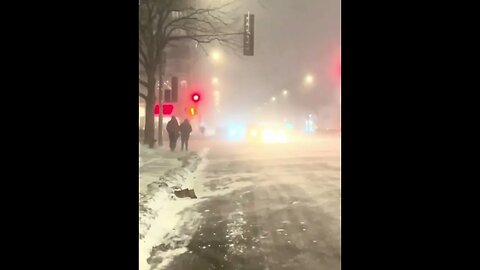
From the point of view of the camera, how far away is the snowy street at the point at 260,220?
4.17m

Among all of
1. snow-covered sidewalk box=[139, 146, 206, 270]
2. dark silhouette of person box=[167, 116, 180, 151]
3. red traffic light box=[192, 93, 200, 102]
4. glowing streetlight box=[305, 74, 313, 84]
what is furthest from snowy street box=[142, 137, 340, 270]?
glowing streetlight box=[305, 74, 313, 84]

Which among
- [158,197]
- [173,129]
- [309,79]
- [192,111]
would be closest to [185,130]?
[173,129]

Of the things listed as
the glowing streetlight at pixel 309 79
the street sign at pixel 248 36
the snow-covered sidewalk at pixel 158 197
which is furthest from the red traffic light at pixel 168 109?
the glowing streetlight at pixel 309 79

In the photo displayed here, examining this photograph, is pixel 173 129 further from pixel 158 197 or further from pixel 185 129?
pixel 158 197

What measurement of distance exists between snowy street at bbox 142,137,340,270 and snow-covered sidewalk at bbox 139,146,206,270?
0.29ft

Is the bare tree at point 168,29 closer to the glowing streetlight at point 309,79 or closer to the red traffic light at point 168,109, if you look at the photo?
the red traffic light at point 168,109

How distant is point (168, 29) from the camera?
4984mm

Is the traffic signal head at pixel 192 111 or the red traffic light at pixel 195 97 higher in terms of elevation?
the red traffic light at pixel 195 97

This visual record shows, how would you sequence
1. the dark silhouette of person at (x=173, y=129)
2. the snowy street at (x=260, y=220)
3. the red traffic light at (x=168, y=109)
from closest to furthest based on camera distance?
the snowy street at (x=260, y=220) < the red traffic light at (x=168, y=109) < the dark silhouette of person at (x=173, y=129)

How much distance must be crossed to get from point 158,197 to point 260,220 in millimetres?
1266

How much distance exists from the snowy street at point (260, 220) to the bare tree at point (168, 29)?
1030 millimetres

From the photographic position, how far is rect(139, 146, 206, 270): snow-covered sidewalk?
431 centimetres

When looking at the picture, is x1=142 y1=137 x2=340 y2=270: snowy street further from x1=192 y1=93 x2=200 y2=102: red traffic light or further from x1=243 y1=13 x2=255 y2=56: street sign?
x1=243 y1=13 x2=255 y2=56: street sign
